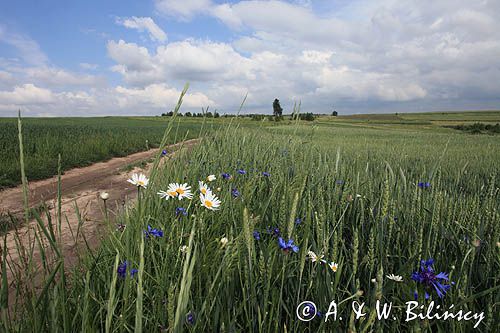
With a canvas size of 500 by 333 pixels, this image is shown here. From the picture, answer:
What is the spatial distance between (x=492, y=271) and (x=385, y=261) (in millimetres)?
603

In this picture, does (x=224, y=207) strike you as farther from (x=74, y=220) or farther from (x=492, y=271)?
(x=74, y=220)

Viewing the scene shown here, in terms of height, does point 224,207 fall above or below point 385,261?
above

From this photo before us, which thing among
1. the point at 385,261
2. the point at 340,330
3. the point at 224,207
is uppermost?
the point at 224,207

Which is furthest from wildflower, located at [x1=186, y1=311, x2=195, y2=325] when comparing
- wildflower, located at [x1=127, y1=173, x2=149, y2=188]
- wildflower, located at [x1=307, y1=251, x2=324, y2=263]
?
wildflower, located at [x1=127, y1=173, x2=149, y2=188]

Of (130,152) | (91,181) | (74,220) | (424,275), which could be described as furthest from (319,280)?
(130,152)

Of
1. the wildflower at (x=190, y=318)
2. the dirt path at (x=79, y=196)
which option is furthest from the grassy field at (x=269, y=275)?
the dirt path at (x=79, y=196)

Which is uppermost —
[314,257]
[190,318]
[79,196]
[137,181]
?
[137,181]

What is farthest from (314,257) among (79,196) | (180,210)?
(79,196)

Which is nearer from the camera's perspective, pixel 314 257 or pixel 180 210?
pixel 314 257

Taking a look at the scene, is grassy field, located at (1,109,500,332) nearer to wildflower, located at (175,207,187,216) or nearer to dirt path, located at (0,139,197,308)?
wildflower, located at (175,207,187,216)

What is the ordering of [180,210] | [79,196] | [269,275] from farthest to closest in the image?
[79,196] → [180,210] → [269,275]

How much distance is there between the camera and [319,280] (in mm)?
1172

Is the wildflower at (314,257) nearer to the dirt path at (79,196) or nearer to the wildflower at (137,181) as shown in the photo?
the wildflower at (137,181)

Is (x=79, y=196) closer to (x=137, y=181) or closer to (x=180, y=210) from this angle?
(x=180, y=210)
